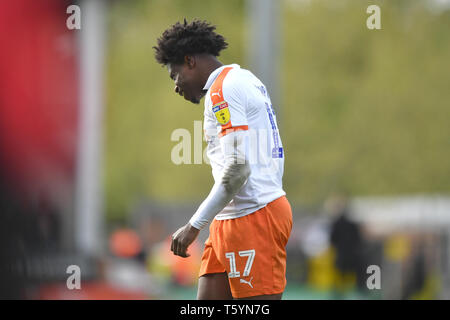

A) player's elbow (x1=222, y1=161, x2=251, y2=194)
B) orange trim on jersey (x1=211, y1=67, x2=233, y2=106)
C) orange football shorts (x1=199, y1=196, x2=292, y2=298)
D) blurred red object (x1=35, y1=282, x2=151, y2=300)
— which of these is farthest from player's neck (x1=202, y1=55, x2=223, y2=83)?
blurred red object (x1=35, y1=282, x2=151, y2=300)

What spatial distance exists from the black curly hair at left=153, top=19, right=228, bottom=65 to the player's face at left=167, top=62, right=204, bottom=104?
0.17 ft

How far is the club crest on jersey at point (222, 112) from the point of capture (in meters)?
4.73

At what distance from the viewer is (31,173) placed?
8867mm

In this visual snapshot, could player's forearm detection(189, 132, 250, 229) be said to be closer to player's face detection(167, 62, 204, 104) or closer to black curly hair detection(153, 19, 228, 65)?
player's face detection(167, 62, 204, 104)

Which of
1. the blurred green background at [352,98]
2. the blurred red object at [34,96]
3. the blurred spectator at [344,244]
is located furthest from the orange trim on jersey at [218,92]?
the blurred green background at [352,98]

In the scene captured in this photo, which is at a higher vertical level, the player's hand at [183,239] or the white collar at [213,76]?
the white collar at [213,76]

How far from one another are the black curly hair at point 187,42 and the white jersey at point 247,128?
0.72 feet

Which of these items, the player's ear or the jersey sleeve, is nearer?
the jersey sleeve

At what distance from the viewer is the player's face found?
200 inches

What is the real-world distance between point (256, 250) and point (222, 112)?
0.89m

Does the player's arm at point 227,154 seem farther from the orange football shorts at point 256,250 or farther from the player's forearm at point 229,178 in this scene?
the orange football shorts at point 256,250
